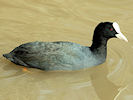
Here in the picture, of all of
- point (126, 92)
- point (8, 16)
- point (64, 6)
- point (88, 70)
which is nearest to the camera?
point (126, 92)

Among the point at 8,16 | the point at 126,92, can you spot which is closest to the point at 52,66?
the point at 126,92

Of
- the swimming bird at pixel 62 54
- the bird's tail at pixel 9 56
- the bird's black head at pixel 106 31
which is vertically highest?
the bird's black head at pixel 106 31

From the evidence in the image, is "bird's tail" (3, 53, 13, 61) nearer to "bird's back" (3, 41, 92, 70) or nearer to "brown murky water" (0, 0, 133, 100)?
"bird's back" (3, 41, 92, 70)

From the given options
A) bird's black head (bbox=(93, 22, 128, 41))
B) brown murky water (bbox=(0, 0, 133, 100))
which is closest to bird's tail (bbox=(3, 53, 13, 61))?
brown murky water (bbox=(0, 0, 133, 100))

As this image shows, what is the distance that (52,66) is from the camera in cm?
603

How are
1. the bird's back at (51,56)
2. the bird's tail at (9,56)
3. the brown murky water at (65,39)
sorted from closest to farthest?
1. the brown murky water at (65,39)
2. the bird's back at (51,56)
3. the bird's tail at (9,56)

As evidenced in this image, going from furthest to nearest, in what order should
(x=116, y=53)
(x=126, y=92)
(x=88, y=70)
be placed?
(x=116, y=53)
(x=88, y=70)
(x=126, y=92)

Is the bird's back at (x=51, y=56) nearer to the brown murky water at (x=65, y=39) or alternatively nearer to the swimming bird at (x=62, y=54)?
the swimming bird at (x=62, y=54)

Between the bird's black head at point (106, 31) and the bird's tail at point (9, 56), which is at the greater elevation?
→ the bird's black head at point (106, 31)

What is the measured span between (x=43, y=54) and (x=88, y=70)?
96cm

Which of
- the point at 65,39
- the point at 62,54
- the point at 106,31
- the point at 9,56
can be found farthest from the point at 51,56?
the point at 65,39

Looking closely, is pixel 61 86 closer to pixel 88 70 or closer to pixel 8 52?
pixel 88 70

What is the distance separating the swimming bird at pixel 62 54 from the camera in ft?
19.8

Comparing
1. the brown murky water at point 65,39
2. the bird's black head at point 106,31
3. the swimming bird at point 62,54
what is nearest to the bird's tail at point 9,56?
the swimming bird at point 62,54
